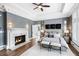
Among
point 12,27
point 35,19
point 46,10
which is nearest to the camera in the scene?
point 46,10

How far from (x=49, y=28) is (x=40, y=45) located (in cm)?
79

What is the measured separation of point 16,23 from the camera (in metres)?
4.38

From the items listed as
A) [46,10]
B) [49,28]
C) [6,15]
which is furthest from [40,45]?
[6,15]

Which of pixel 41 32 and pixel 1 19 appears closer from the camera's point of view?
pixel 41 32

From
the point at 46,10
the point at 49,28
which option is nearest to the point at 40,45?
the point at 49,28

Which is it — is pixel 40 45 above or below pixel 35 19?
below

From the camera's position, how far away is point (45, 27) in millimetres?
3309

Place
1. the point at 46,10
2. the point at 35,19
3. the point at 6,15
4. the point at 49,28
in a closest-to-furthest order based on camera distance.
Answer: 1. the point at 46,10
2. the point at 35,19
3. the point at 49,28
4. the point at 6,15

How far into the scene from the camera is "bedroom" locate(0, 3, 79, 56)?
2512 mm

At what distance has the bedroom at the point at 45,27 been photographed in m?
2.51

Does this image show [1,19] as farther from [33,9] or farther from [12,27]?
[33,9]

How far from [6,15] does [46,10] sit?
7.46 feet

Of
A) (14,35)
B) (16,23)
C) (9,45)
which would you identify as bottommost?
(9,45)

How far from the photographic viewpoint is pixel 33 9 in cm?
287
